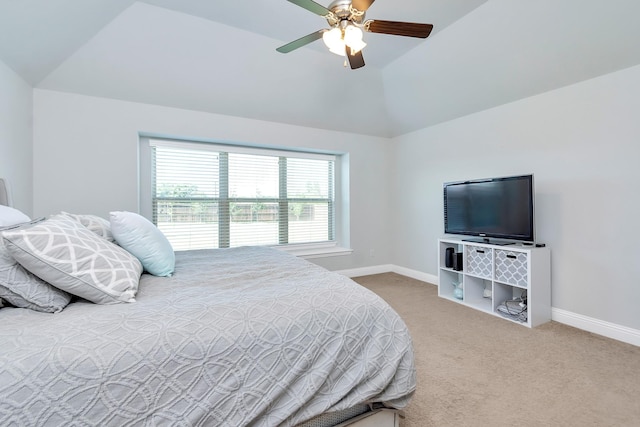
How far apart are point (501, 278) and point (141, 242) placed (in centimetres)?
313

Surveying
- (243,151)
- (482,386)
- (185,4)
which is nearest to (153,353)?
(482,386)

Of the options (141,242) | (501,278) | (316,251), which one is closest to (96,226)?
(141,242)

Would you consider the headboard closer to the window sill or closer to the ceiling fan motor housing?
the ceiling fan motor housing

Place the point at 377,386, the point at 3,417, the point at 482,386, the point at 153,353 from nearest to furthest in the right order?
the point at 3,417 < the point at 153,353 < the point at 377,386 < the point at 482,386

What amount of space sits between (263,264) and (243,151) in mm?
2330

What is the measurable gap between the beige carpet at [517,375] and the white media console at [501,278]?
19 cm

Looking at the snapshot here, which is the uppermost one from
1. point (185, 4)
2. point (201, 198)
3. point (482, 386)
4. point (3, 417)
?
point (185, 4)

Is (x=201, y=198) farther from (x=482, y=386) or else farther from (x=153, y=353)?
(x=482, y=386)

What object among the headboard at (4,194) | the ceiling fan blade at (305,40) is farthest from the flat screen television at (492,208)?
the headboard at (4,194)

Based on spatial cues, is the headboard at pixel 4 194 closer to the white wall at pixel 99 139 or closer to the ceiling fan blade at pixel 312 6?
the white wall at pixel 99 139

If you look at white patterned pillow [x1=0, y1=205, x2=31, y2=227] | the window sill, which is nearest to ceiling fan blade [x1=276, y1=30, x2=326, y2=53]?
white patterned pillow [x1=0, y1=205, x2=31, y2=227]

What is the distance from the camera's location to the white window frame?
3.33 m

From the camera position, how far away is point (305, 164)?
14.4 feet

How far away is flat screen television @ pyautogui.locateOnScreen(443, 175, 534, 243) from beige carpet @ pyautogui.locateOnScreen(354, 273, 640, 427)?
2.94 ft
